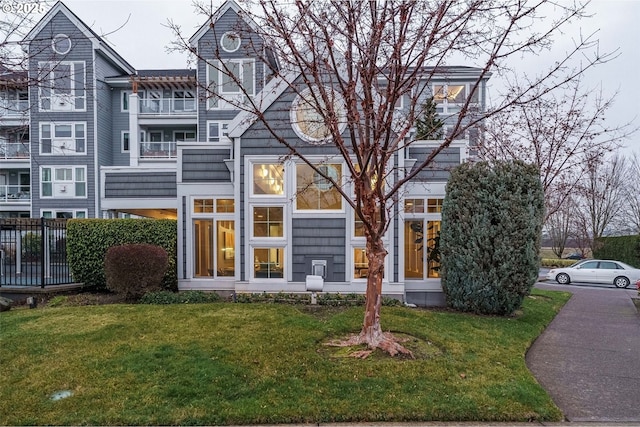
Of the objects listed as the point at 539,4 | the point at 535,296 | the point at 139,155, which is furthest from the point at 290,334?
the point at 139,155

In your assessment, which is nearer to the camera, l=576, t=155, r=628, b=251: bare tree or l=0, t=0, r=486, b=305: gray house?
l=0, t=0, r=486, b=305: gray house

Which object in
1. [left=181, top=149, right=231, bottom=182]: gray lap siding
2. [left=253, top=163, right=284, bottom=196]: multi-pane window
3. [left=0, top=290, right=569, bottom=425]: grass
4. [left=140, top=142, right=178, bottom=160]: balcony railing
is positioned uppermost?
[left=140, top=142, right=178, bottom=160]: balcony railing

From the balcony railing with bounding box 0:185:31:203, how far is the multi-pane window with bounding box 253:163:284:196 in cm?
2162

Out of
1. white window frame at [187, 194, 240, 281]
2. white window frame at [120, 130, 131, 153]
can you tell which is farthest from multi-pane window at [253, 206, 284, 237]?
white window frame at [120, 130, 131, 153]

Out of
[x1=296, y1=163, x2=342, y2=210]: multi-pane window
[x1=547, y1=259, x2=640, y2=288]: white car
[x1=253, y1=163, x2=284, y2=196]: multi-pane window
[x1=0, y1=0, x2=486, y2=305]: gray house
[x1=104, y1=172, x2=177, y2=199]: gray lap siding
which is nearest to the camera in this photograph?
[x1=0, y1=0, x2=486, y2=305]: gray house

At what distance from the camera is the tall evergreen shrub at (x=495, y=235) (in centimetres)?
824

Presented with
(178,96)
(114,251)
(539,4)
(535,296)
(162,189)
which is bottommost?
(535,296)

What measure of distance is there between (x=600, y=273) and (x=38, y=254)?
21737mm

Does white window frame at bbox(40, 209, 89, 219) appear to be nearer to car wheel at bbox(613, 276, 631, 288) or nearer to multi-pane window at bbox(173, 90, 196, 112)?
multi-pane window at bbox(173, 90, 196, 112)

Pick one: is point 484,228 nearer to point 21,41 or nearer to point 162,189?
point 21,41

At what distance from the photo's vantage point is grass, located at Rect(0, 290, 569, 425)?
398cm

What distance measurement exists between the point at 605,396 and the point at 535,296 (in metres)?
8.35

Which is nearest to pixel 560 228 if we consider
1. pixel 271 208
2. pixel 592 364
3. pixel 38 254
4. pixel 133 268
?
pixel 592 364

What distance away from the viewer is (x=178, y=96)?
2347 centimetres
